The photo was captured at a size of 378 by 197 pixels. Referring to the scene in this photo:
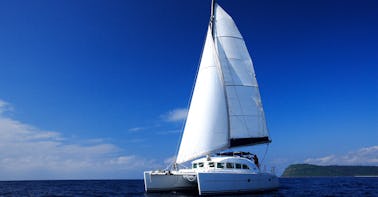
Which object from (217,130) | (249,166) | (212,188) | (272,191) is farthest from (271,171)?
(212,188)

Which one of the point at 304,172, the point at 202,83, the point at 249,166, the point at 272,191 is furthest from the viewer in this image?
the point at 304,172

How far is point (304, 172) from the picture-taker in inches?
6565

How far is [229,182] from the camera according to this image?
73.0 ft

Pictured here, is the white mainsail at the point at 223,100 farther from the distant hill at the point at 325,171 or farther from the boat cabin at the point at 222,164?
the distant hill at the point at 325,171

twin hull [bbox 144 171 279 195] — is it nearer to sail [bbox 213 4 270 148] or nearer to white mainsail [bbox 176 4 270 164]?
white mainsail [bbox 176 4 270 164]

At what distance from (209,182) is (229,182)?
5.85ft

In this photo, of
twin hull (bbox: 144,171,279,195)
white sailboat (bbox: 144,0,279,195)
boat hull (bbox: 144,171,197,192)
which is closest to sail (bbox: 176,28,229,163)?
white sailboat (bbox: 144,0,279,195)

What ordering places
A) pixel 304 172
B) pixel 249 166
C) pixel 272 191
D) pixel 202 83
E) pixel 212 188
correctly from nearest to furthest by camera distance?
pixel 212 188
pixel 249 166
pixel 202 83
pixel 272 191
pixel 304 172

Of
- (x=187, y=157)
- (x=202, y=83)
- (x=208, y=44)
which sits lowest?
(x=187, y=157)

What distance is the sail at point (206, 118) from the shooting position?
2491cm

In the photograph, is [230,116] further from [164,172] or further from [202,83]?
[164,172]

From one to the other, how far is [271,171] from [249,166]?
18.9 ft

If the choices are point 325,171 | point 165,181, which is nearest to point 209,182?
point 165,181

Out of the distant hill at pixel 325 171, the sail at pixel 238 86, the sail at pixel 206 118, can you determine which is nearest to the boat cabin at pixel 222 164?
the sail at pixel 206 118
